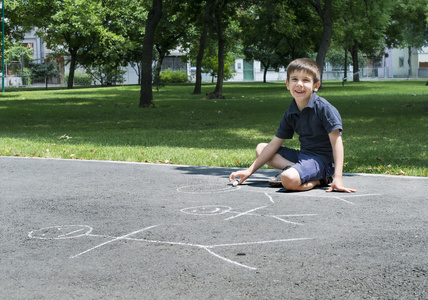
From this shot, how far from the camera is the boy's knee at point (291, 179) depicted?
614 cm

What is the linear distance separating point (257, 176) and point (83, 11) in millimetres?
43365

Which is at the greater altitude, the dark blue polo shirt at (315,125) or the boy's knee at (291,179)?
the dark blue polo shirt at (315,125)

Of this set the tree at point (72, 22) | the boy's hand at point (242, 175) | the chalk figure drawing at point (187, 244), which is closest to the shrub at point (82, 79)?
the tree at point (72, 22)

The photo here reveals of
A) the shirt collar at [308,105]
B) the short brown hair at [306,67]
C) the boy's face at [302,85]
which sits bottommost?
the shirt collar at [308,105]

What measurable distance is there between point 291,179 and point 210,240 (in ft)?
6.23

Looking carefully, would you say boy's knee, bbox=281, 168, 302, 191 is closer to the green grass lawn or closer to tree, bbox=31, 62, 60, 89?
the green grass lawn

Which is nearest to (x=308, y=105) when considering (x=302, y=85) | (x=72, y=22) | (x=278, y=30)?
(x=302, y=85)

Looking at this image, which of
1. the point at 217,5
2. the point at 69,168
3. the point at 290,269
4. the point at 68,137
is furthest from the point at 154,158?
the point at 217,5

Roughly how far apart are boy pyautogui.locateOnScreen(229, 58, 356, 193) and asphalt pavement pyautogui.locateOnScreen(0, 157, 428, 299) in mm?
161

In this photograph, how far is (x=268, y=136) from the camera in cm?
1241

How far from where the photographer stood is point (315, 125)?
6.30 m

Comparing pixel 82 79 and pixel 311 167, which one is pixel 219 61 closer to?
pixel 311 167

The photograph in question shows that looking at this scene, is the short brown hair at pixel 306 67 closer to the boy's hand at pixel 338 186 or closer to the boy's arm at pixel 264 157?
the boy's arm at pixel 264 157

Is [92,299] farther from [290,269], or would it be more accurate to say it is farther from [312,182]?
[312,182]
